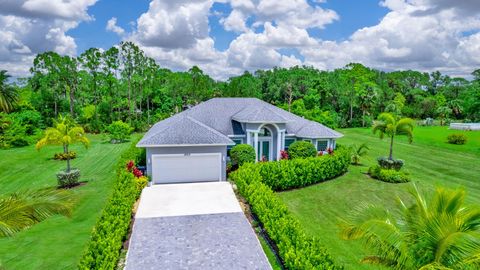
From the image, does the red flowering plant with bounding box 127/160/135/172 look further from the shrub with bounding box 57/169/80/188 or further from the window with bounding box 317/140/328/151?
the window with bounding box 317/140/328/151

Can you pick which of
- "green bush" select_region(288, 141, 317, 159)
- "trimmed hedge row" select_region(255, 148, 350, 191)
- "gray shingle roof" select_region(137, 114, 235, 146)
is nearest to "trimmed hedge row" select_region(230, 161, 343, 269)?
"trimmed hedge row" select_region(255, 148, 350, 191)

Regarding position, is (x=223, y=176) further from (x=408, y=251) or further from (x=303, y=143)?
(x=408, y=251)

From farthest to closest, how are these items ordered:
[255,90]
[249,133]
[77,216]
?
[255,90], [249,133], [77,216]

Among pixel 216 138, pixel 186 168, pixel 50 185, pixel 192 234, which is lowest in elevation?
pixel 192 234

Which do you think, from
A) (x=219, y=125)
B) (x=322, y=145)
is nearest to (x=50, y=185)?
(x=219, y=125)

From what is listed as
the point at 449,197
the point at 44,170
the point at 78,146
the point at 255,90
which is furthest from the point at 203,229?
the point at 255,90

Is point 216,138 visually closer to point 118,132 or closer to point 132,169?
point 132,169
